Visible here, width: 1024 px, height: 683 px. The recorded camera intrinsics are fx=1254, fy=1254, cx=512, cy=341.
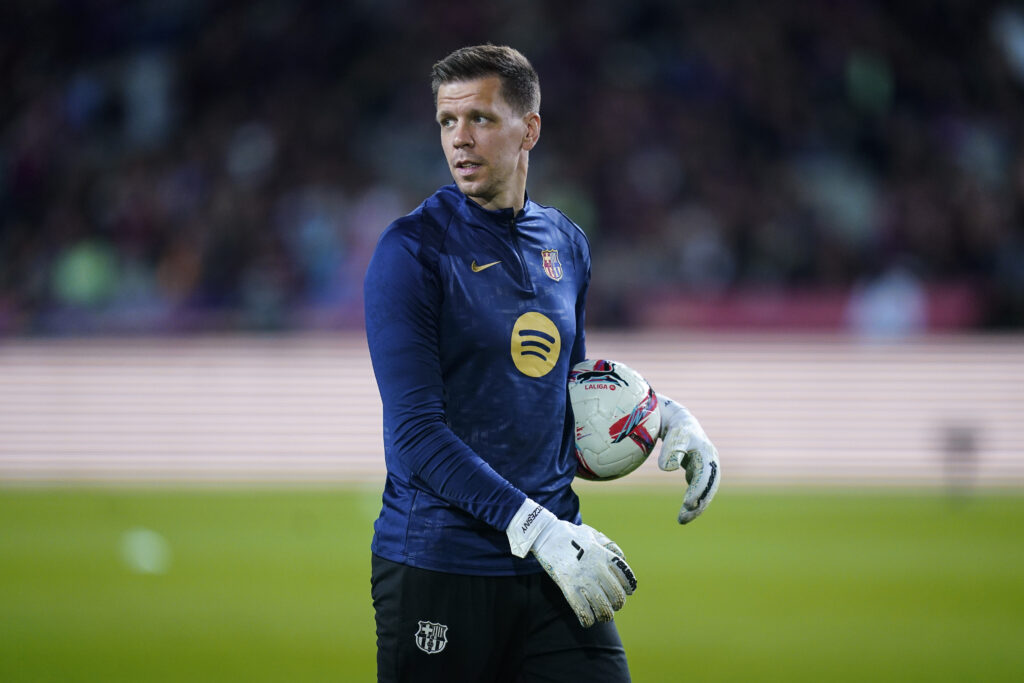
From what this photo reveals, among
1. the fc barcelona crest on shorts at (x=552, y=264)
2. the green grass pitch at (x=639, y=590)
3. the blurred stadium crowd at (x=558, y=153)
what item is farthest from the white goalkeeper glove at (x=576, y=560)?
the blurred stadium crowd at (x=558, y=153)

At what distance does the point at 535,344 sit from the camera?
3.27 metres

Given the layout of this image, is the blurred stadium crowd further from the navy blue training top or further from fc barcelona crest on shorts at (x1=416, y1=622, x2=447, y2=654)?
fc barcelona crest on shorts at (x1=416, y1=622, x2=447, y2=654)

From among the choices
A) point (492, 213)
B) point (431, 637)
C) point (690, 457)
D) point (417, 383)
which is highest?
point (492, 213)

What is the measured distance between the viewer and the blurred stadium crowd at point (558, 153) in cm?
1371

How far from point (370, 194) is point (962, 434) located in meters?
7.31

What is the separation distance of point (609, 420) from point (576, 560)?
→ 25.8 inches

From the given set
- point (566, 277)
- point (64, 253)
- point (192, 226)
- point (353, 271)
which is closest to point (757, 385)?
point (353, 271)

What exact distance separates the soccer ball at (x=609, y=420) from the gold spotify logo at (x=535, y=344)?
0.23 m

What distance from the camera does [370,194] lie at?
15.2 m

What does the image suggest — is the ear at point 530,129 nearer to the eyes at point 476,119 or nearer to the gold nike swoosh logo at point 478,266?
the eyes at point 476,119

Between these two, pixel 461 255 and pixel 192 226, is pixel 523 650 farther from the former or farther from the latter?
pixel 192 226

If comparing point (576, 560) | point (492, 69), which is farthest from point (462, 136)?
point (576, 560)

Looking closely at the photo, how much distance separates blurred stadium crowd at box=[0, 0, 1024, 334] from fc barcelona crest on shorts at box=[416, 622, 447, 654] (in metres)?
10.1

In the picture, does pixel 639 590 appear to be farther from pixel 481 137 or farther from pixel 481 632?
pixel 481 137
